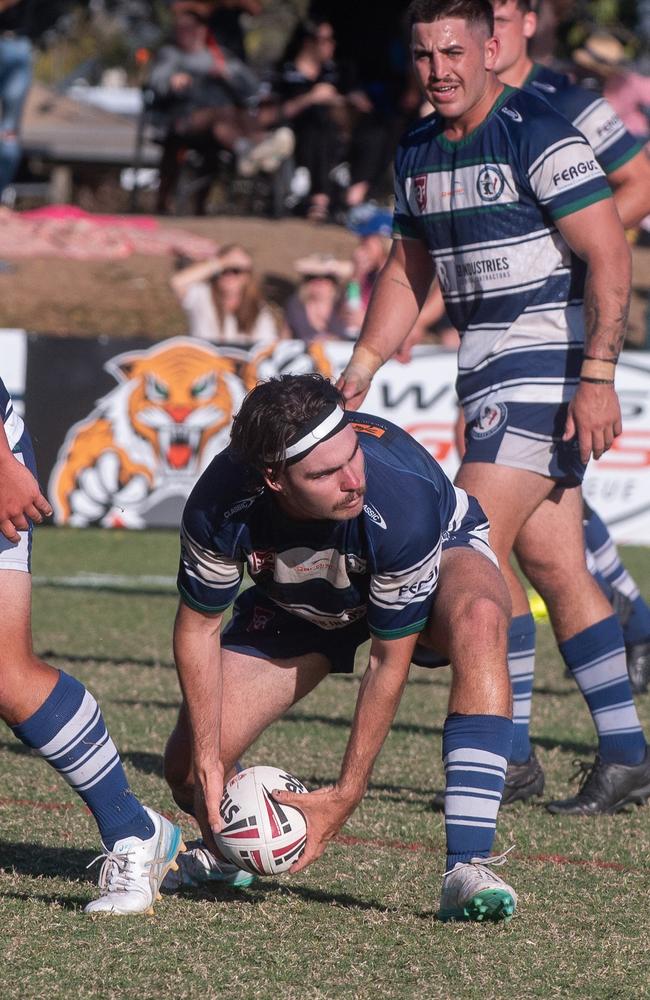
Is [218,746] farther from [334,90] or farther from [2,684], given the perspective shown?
[334,90]

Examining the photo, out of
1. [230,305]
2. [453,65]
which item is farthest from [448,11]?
[230,305]

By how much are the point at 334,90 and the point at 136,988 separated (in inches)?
625

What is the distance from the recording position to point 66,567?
408 inches

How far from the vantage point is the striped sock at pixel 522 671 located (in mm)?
5148

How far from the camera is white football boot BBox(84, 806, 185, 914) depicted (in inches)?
150

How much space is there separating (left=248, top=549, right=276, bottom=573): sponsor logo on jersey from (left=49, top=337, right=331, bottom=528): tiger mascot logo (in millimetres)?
7690

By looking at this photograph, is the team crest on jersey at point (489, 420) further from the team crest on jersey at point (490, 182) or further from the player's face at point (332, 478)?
the player's face at point (332, 478)

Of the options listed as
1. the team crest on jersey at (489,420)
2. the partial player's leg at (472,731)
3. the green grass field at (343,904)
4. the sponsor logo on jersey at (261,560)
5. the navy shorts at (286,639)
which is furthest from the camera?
the team crest on jersey at (489,420)

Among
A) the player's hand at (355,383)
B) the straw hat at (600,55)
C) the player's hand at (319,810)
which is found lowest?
the straw hat at (600,55)

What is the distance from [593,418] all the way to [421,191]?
0.97 metres

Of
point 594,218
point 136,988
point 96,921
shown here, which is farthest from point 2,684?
point 594,218

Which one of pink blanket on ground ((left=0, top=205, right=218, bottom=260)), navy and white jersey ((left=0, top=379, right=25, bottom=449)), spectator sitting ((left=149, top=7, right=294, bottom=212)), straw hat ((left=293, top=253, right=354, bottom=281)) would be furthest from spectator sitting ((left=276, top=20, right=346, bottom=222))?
navy and white jersey ((left=0, top=379, right=25, bottom=449))

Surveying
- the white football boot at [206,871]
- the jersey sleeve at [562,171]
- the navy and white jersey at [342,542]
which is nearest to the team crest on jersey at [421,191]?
the jersey sleeve at [562,171]

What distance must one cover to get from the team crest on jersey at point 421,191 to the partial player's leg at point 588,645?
100 cm
